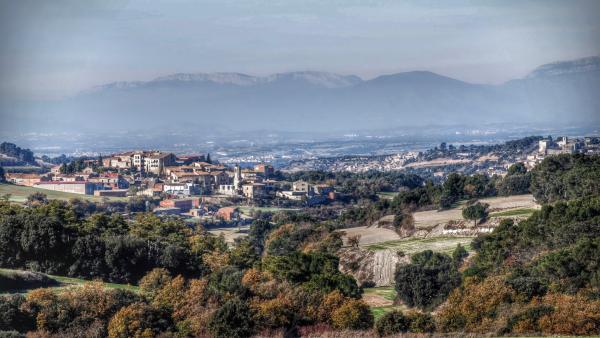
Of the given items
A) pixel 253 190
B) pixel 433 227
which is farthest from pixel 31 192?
pixel 433 227

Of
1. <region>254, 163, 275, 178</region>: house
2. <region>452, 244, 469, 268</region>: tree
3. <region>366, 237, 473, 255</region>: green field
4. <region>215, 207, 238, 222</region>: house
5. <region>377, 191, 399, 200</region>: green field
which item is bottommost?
<region>215, 207, 238, 222</region>: house

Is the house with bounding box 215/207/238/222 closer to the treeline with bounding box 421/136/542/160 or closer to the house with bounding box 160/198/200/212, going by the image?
the house with bounding box 160/198/200/212

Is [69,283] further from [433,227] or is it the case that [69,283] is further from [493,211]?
[493,211]

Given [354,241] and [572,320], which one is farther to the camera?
[354,241]

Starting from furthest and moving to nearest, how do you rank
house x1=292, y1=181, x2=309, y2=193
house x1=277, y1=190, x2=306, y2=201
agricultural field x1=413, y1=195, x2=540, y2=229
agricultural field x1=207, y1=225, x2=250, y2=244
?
house x1=292, y1=181, x2=309, y2=193 < house x1=277, y1=190, x2=306, y2=201 < agricultural field x1=207, y1=225, x2=250, y2=244 < agricultural field x1=413, y1=195, x2=540, y2=229

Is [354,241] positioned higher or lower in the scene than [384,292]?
higher

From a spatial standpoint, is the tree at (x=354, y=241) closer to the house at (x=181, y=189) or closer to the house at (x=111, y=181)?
the house at (x=181, y=189)

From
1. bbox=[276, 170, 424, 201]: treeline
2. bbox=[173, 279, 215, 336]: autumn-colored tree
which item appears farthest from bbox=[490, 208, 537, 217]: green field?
bbox=[276, 170, 424, 201]: treeline
